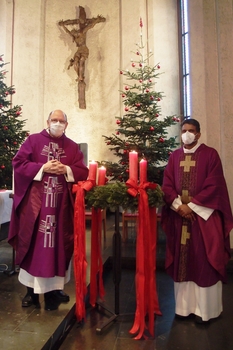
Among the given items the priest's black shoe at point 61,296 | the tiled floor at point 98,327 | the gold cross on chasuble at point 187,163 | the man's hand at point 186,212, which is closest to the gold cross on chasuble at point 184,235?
the man's hand at point 186,212

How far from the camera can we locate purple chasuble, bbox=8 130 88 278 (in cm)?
263

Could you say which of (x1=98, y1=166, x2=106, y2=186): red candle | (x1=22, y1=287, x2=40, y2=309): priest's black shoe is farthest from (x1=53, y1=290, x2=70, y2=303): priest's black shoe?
(x1=98, y1=166, x2=106, y2=186): red candle

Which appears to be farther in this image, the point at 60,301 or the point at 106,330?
the point at 60,301

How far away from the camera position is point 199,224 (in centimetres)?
268

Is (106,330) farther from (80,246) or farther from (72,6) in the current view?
(72,6)

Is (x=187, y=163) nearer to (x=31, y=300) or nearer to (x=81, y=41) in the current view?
(x=31, y=300)

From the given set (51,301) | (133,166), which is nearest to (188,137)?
(133,166)

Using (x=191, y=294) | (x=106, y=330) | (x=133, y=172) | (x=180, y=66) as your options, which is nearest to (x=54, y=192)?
(x=133, y=172)

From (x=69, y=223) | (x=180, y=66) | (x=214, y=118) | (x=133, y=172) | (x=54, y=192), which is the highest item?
(x=180, y=66)

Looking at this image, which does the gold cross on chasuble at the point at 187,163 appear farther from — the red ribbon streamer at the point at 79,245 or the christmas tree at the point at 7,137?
the christmas tree at the point at 7,137

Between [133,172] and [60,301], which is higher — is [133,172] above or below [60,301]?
above

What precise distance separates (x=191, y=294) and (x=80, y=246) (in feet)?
3.91

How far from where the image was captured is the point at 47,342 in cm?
212

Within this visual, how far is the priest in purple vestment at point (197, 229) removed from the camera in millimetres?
2633
